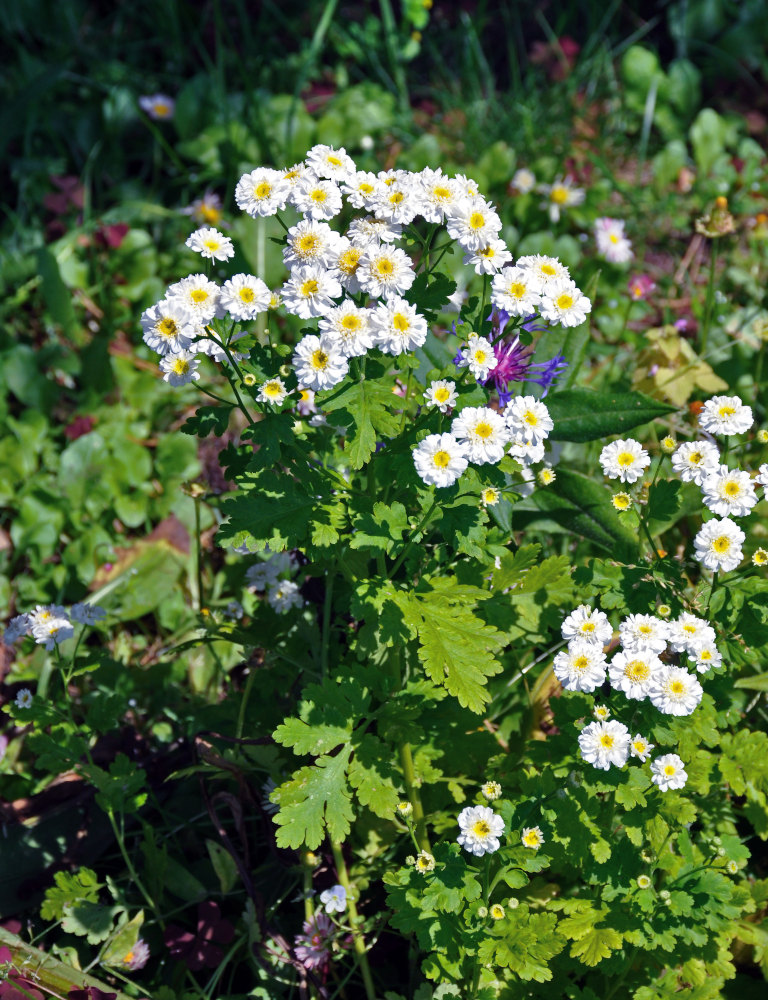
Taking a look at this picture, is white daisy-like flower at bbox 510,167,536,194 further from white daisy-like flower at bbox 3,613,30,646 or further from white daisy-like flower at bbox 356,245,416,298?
white daisy-like flower at bbox 3,613,30,646

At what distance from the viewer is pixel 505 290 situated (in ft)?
4.89

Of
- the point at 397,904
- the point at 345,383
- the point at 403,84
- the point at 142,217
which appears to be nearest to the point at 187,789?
the point at 397,904

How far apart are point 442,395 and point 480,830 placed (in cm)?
70

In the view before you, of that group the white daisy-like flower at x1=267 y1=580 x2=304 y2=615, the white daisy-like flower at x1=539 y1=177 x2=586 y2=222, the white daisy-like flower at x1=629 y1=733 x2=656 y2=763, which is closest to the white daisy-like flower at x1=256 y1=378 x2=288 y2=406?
the white daisy-like flower at x1=267 y1=580 x2=304 y2=615

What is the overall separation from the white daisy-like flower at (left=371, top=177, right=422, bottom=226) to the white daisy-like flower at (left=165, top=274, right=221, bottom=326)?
0.29 m

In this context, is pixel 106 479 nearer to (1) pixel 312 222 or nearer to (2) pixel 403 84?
(1) pixel 312 222

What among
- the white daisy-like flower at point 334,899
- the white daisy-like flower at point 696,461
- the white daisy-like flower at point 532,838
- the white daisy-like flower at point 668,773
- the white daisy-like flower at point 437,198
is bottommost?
the white daisy-like flower at point 334,899

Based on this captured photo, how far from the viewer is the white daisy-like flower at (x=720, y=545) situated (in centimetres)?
153

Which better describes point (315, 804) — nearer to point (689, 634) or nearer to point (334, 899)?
point (334, 899)

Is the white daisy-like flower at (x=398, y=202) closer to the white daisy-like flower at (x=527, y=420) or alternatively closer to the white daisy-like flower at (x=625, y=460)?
the white daisy-like flower at (x=527, y=420)

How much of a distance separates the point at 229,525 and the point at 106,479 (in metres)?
1.34

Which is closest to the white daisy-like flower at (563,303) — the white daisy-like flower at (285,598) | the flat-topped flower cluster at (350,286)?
the flat-topped flower cluster at (350,286)

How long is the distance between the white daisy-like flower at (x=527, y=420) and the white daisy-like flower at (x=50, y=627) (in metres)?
1.02

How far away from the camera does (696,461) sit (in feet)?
5.36
